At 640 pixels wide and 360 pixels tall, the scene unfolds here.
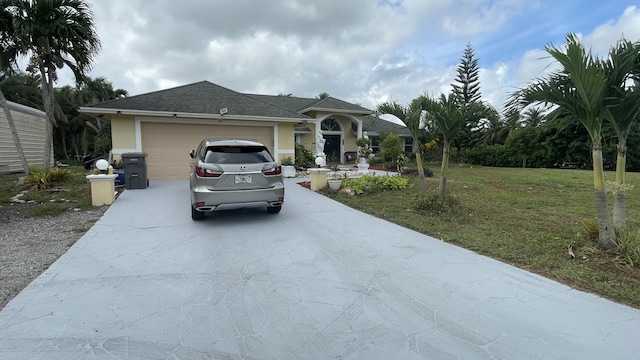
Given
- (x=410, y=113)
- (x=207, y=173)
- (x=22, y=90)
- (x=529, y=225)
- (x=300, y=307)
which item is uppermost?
(x=22, y=90)

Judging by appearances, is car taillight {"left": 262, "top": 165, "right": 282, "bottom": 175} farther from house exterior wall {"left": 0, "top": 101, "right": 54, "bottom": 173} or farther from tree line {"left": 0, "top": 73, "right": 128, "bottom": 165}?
tree line {"left": 0, "top": 73, "right": 128, "bottom": 165}

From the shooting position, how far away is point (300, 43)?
16.1 metres

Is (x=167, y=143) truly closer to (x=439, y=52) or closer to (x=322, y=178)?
(x=322, y=178)

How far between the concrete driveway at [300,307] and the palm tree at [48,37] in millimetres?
9047

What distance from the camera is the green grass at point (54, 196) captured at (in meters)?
7.19

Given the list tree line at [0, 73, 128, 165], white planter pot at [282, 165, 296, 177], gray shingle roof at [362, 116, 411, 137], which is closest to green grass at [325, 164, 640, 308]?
white planter pot at [282, 165, 296, 177]

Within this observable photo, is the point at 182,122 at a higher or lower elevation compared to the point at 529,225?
higher

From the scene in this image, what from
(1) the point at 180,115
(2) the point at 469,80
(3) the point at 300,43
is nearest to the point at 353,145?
(3) the point at 300,43

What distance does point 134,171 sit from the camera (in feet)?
32.9

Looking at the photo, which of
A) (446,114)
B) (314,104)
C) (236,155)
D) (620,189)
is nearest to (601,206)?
(620,189)

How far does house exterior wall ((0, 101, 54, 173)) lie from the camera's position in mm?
15395

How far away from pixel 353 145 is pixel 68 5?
16.6 metres

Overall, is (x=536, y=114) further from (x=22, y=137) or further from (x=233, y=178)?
(x=22, y=137)

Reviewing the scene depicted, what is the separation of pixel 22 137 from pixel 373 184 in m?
19.0
